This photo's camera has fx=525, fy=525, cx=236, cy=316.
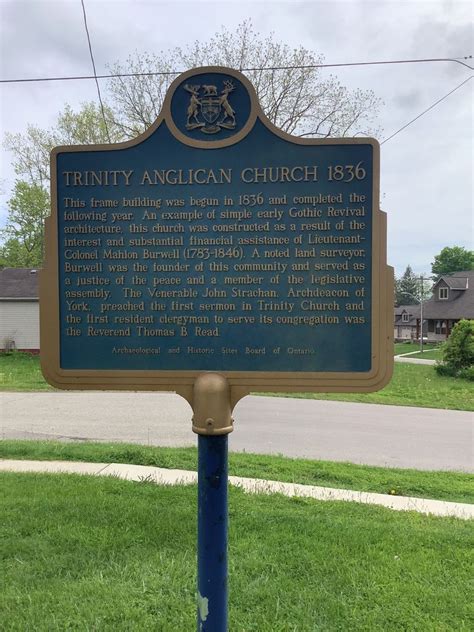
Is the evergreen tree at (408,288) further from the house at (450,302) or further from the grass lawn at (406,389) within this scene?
the grass lawn at (406,389)

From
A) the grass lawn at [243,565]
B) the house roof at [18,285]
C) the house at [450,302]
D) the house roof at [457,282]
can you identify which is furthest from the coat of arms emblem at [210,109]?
the house roof at [457,282]

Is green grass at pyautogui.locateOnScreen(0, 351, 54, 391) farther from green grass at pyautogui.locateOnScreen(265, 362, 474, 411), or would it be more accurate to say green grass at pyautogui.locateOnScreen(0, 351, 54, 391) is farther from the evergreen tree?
the evergreen tree

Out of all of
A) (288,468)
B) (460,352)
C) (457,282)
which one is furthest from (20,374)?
(457,282)

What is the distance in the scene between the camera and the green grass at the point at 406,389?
527 inches

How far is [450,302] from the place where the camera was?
49.8 m

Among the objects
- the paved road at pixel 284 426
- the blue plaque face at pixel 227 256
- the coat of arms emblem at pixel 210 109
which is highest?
the coat of arms emblem at pixel 210 109

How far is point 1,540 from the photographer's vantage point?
3.72m

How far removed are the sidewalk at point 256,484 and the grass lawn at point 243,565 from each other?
0.33 metres

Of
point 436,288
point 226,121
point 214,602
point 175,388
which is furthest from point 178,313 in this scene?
point 436,288

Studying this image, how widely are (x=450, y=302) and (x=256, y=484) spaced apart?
1925 inches

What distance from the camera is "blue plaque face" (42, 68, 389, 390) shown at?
2.57 meters

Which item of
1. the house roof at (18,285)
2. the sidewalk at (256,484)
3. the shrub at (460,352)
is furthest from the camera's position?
the house roof at (18,285)

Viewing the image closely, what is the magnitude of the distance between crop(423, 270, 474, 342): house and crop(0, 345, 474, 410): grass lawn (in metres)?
28.0

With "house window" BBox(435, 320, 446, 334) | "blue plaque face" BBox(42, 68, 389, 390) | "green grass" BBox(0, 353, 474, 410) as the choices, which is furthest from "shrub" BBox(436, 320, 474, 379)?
"house window" BBox(435, 320, 446, 334)
